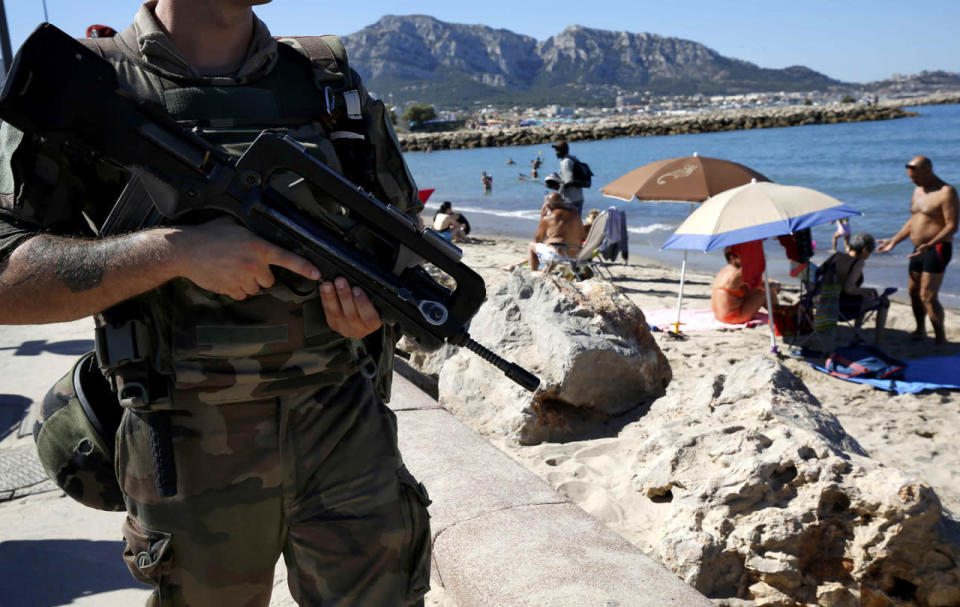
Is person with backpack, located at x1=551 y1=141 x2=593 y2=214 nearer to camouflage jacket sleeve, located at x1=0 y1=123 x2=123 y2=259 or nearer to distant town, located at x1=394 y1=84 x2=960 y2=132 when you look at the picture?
camouflage jacket sleeve, located at x1=0 y1=123 x2=123 y2=259

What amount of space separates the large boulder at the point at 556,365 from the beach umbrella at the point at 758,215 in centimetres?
257

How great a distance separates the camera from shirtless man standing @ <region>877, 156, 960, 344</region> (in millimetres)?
7875

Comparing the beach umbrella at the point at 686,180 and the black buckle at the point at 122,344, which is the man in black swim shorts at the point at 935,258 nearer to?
the beach umbrella at the point at 686,180

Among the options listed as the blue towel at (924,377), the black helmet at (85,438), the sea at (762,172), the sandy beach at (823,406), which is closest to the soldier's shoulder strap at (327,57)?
the black helmet at (85,438)

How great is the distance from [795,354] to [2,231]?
7.48 metres

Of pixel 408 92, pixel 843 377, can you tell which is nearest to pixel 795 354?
pixel 843 377

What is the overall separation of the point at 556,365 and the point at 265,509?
321 centimetres

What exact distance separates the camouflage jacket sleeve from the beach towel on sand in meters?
7.42

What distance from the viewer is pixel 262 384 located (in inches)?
64.1

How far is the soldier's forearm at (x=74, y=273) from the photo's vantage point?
4.82ft

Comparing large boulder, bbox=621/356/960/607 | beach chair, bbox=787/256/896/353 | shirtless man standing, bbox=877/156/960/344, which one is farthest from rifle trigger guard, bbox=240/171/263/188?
shirtless man standing, bbox=877/156/960/344

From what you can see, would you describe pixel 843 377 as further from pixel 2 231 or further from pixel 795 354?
pixel 2 231

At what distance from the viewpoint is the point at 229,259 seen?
1.49 m

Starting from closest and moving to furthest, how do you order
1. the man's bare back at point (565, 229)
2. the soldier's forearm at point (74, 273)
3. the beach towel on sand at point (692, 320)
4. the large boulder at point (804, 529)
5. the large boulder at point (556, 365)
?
the soldier's forearm at point (74, 273), the large boulder at point (804, 529), the large boulder at point (556, 365), the beach towel on sand at point (692, 320), the man's bare back at point (565, 229)
